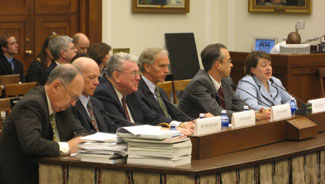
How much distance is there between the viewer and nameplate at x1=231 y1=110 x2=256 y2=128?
4242 millimetres

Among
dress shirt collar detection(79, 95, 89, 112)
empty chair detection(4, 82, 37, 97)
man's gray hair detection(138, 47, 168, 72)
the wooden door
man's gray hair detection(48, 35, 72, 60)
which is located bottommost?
empty chair detection(4, 82, 37, 97)

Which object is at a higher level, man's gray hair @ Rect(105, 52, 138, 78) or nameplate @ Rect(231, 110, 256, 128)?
man's gray hair @ Rect(105, 52, 138, 78)

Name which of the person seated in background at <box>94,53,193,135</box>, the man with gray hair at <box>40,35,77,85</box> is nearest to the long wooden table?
the person seated in background at <box>94,53,193,135</box>

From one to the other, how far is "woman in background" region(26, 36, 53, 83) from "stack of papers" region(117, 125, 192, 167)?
4.48m

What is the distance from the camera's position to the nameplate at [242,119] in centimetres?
424

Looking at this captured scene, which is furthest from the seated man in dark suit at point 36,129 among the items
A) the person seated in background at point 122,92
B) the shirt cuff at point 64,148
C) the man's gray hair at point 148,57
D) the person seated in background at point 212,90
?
the person seated in background at point 212,90

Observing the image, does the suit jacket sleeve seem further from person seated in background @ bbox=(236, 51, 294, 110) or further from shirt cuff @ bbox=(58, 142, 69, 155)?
person seated in background @ bbox=(236, 51, 294, 110)

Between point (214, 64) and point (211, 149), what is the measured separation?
1.99m

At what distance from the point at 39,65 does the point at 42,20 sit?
4.96ft

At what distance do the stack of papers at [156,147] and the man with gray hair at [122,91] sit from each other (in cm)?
125

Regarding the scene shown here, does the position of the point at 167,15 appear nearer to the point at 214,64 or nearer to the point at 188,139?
the point at 214,64

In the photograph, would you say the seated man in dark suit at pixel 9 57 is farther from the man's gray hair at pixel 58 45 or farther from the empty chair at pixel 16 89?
the empty chair at pixel 16 89

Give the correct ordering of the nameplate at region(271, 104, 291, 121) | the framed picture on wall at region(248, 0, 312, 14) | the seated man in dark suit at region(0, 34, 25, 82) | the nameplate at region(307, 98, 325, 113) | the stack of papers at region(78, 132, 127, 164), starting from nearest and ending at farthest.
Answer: the stack of papers at region(78, 132, 127, 164), the nameplate at region(271, 104, 291, 121), the nameplate at region(307, 98, 325, 113), the seated man in dark suit at region(0, 34, 25, 82), the framed picture on wall at region(248, 0, 312, 14)

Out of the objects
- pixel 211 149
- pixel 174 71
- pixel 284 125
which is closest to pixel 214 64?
pixel 284 125
